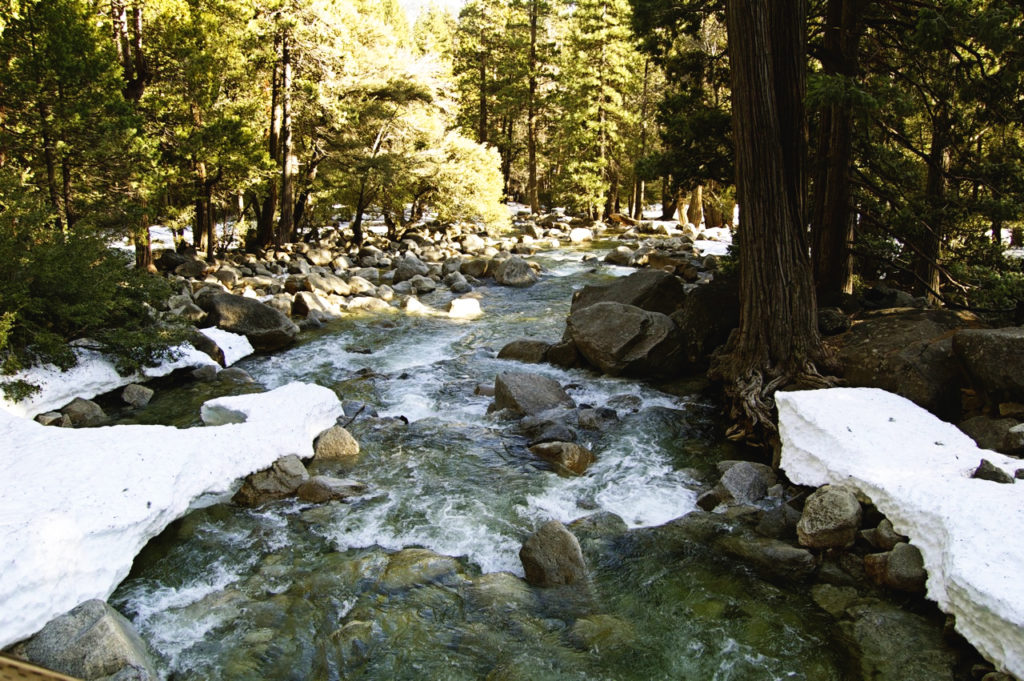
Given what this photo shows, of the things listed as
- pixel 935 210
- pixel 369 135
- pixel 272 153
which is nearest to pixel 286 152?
pixel 272 153

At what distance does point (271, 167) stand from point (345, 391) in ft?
30.6

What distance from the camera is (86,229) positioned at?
9.23m

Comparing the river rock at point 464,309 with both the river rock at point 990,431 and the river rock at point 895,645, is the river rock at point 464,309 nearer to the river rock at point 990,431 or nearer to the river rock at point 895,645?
the river rock at point 990,431

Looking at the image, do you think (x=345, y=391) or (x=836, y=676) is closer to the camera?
(x=836, y=676)

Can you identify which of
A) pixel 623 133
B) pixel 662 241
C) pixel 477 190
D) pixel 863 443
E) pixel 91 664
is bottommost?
pixel 91 664

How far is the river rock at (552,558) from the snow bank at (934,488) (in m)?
2.31

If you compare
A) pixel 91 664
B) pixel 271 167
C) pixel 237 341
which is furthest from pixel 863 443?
pixel 271 167

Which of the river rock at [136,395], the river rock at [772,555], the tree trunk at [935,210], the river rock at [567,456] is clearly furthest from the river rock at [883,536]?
the river rock at [136,395]

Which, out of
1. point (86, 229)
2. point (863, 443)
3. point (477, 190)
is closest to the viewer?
point (863, 443)

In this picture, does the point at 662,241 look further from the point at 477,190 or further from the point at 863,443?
the point at 863,443

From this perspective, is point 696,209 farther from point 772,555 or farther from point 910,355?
point 772,555

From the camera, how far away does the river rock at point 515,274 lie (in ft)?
59.8

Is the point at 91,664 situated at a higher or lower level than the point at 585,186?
lower

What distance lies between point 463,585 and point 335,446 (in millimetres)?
2847
